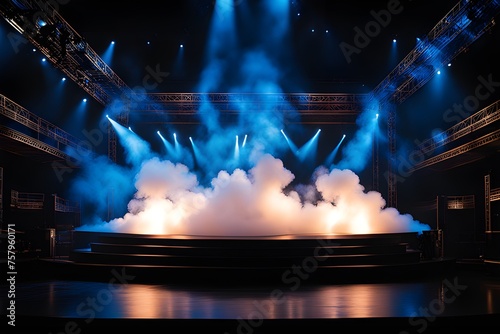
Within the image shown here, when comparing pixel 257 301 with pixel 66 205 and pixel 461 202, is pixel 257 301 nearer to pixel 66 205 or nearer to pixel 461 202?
pixel 461 202

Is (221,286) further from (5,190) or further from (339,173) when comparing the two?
(5,190)

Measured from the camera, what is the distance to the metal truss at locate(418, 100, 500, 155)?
14959 mm

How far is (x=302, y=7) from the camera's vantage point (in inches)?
749

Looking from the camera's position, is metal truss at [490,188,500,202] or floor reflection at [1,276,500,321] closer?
floor reflection at [1,276,500,321]

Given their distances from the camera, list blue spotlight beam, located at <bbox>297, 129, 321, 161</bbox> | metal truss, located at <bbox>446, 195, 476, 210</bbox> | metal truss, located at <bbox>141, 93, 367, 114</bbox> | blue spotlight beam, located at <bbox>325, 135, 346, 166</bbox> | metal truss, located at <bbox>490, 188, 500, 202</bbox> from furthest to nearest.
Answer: blue spotlight beam, located at <bbox>297, 129, 321, 161</bbox> < blue spotlight beam, located at <bbox>325, 135, 346, 166</bbox> < metal truss, located at <bbox>141, 93, 367, 114</bbox> < metal truss, located at <bbox>446, 195, 476, 210</bbox> < metal truss, located at <bbox>490, 188, 500, 202</bbox>

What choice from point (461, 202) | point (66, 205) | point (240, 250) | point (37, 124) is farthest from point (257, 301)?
point (66, 205)

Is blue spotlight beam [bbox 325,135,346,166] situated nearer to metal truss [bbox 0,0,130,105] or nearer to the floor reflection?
metal truss [bbox 0,0,130,105]

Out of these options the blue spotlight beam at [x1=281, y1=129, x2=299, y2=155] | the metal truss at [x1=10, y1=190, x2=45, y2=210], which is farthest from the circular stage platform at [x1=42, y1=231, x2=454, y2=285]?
the blue spotlight beam at [x1=281, y1=129, x2=299, y2=155]

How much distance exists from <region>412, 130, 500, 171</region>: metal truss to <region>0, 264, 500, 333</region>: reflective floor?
6623mm

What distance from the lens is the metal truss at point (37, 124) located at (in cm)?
1541

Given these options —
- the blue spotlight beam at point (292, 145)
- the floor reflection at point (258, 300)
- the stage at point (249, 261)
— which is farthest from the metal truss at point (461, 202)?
the floor reflection at point (258, 300)

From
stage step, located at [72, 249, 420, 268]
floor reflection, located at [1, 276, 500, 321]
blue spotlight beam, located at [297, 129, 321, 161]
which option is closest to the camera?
floor reflection, located at [1, 276, 500, 321]

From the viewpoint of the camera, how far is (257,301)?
7543mm

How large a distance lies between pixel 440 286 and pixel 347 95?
12.8 m
